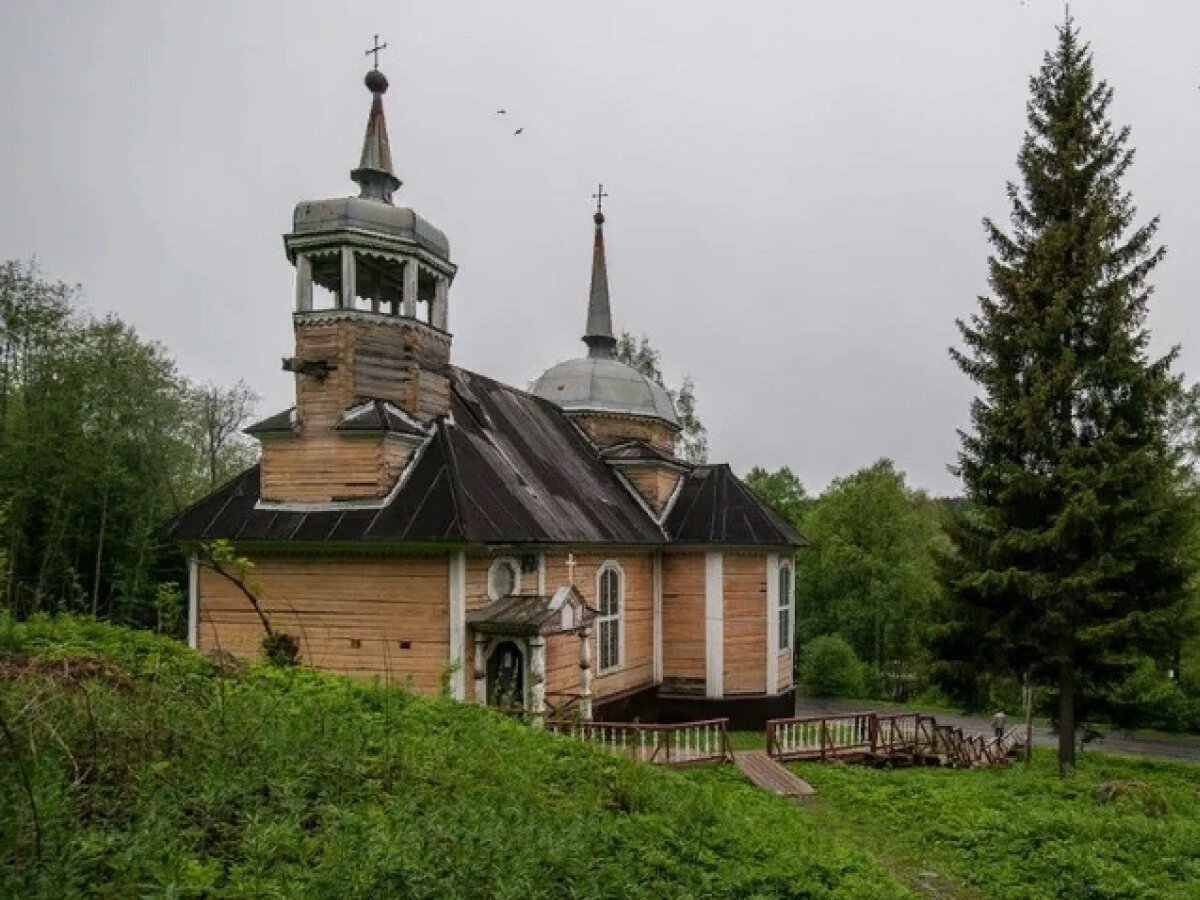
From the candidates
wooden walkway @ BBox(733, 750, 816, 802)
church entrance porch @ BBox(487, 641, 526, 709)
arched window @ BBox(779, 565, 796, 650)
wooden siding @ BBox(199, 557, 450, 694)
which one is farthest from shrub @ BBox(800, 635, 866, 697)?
wooden siding @ BBox(199, 557, 450, 694)

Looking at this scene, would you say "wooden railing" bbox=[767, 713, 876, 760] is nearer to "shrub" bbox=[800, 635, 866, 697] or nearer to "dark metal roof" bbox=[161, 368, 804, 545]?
"dark metal roof" bbox=[161, 368, 804, 545]

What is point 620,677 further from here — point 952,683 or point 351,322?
point 351,322

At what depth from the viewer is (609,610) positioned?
19.3 m

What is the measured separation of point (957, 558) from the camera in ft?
55.5

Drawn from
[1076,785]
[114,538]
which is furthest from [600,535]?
[114,538]

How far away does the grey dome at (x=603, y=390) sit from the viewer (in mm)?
24172

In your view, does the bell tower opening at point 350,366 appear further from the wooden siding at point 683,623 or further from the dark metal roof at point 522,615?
the wooden siding at point 683,623

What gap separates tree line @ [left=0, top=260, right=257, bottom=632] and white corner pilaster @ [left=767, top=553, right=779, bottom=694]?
60.5 feet

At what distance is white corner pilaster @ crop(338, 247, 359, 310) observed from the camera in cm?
1564

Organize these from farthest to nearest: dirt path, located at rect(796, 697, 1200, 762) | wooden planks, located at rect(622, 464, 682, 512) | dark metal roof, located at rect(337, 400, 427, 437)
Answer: dirt path, located at rect(796, 697, 1200, 762) < wooden planks, located at rect(622, 464, 682, 512) < dark metal roof, located at rect(337, 400, 427, 437)

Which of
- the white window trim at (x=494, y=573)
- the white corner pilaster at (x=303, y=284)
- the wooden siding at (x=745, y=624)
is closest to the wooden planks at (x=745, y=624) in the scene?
the wooden siding at (x=745, y=624)

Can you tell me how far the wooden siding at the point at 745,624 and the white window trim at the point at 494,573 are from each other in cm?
751

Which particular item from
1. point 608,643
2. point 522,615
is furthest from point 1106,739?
point 522,615

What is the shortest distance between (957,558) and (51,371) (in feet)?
91.0
